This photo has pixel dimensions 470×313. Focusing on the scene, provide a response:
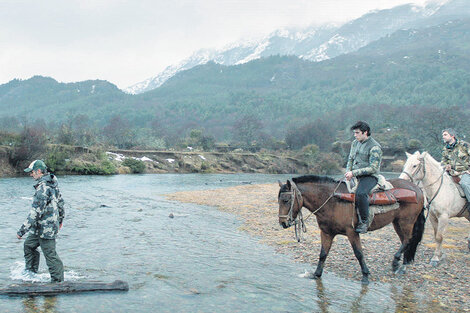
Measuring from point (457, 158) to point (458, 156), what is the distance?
0.07 meters

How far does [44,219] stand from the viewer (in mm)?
7047

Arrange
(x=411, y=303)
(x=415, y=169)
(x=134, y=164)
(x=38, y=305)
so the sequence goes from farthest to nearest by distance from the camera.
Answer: (x=134, y=164) → (x=415, y=169) → (x=411, y=303) → (x=38, y=305)

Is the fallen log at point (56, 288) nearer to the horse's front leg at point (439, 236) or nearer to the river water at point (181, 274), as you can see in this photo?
the river water at point (181, 274)

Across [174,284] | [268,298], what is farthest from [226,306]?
[174,284]

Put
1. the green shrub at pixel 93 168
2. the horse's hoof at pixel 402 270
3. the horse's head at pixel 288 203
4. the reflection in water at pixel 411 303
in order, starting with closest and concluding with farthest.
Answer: the reflection in water at pixel 411 303, the horse's head at pixel 288 203, the horse's hoof at pixel 402 270, the green shrub at pixel 93 168

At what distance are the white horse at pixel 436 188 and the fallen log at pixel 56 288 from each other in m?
8.10

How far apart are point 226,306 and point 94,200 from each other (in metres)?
19.3

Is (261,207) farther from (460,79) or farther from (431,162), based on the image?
(460,79)

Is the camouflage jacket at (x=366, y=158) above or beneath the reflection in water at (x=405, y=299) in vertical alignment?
above

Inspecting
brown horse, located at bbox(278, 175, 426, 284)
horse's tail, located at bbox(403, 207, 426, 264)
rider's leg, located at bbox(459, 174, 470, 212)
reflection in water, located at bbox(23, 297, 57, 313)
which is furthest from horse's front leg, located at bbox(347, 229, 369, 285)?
reflection in water, located at bbox(23, 297, 57, 313)

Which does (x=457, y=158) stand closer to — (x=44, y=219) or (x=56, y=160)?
(x=44, y=219)

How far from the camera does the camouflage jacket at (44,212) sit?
6.90 m

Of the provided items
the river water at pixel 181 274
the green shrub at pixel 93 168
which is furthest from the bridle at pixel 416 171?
the green shrub at pixel 93 168


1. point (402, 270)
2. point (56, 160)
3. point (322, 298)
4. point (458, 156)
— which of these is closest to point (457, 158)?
point (458, 156)
